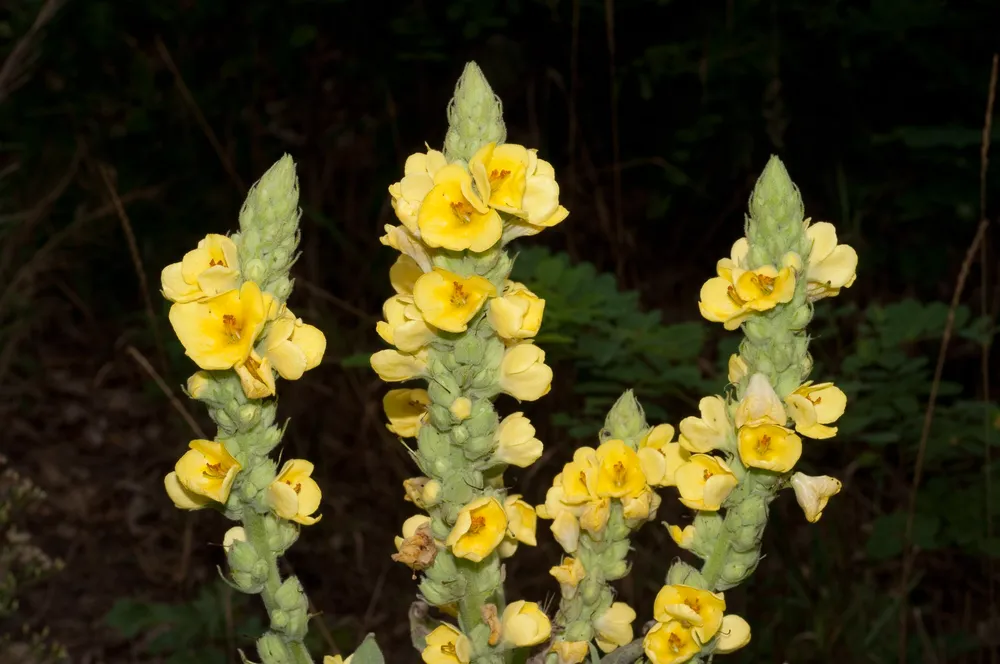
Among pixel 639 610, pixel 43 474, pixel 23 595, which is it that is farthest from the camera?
pixel 43 474

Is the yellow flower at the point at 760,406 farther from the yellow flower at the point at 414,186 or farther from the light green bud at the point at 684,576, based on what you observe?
the yellow flower at the point at 414,186

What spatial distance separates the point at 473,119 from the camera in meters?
1.14

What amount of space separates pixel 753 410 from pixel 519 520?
0.95 feet

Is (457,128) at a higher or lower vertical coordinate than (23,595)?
higher

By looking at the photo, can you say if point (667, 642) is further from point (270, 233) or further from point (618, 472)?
point (270, 233)

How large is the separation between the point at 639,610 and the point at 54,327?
4.13 m

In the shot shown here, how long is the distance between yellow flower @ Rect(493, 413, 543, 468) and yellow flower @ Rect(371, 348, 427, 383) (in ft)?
0.34

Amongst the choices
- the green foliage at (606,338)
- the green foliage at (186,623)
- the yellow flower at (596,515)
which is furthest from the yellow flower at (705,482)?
the green foliage at (186,623)

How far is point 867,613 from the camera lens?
3.46 meters

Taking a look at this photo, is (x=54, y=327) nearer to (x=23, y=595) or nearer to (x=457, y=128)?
(x=23, y=595)

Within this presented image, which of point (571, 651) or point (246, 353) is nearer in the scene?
point (246, 353)

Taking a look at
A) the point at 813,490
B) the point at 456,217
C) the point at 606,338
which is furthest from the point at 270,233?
the point at 606,338

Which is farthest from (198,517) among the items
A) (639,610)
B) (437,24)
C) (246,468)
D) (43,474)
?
(246,468)

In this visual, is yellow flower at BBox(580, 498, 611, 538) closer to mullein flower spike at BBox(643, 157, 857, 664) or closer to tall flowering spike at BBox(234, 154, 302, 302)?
mullein flower spike at BBox(643, 157, 857, 664)
